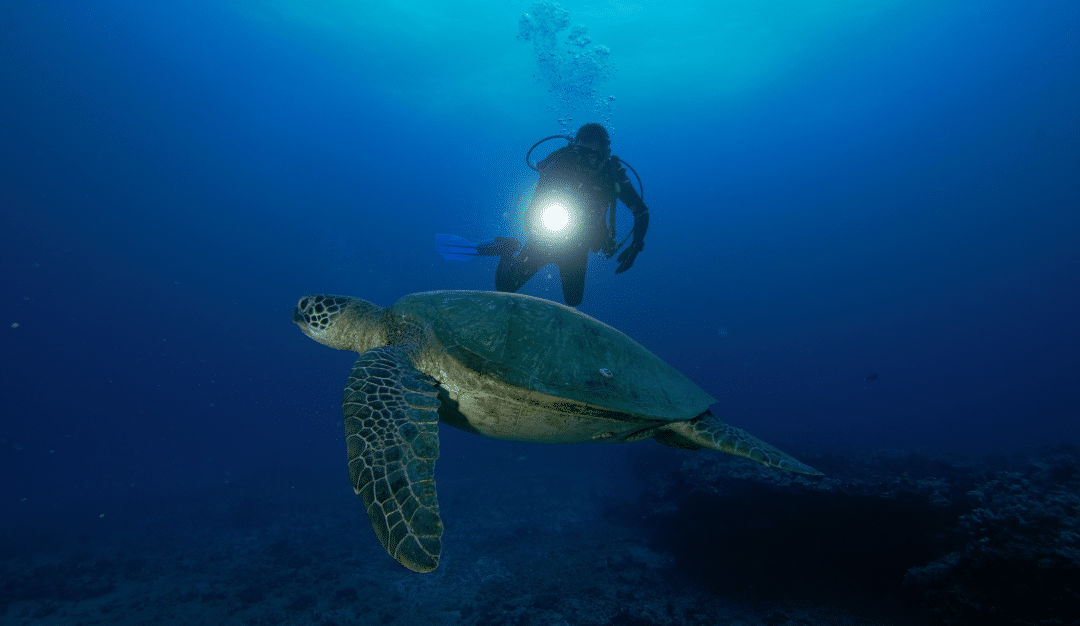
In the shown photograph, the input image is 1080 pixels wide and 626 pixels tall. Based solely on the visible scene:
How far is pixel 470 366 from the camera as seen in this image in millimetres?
2553

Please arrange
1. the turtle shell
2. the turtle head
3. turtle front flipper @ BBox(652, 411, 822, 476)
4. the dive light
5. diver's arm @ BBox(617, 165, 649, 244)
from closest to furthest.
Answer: the turtle shell
turtle front flipper @ BBox(652, 411, 822, 476)
the turtle head
the dive light
diver's arm @ BBox(617, 165, 649, 244)

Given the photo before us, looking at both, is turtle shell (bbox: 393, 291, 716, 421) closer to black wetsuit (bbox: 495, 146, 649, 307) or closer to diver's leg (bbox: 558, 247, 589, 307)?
black wetsuit (bbox: 495, 146, 649, 307)

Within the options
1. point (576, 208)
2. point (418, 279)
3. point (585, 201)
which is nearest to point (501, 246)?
point (576, 208)

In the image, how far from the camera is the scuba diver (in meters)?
5.56

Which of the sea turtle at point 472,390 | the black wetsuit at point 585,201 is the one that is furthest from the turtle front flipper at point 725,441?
the black wetsuit at point 585,201

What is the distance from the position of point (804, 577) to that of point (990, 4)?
48.1 meters

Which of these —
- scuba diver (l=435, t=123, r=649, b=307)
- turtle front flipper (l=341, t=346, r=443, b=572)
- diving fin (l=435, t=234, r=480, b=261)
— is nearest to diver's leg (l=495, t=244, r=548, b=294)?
scuba diver (l=435, t=123, r=649, b=307)

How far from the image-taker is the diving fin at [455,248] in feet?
23.9

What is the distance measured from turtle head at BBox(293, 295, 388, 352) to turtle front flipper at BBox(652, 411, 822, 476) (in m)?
2.89

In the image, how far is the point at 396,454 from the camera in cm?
196

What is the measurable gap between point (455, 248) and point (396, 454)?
592 cm

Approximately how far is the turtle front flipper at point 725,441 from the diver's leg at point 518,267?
11.7 feet

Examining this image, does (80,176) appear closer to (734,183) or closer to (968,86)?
(734,183)

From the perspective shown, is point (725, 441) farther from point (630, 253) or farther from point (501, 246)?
point (501, 246)
